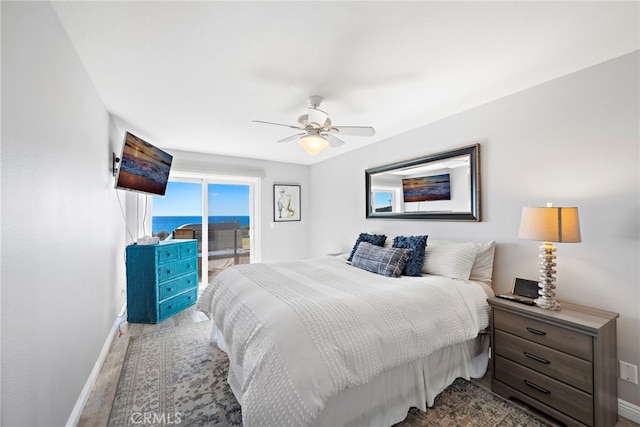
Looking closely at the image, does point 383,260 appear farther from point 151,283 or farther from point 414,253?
point 151,283

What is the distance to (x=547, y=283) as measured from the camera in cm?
184

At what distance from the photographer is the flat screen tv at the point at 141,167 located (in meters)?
2.71

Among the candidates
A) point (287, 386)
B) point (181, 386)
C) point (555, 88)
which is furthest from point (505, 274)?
point (181, 386)

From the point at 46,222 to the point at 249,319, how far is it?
118cm

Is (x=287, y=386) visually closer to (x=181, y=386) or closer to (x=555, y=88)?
(x=181, y=386)

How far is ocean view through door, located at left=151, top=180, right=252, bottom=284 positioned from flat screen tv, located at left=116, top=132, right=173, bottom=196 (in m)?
0.96

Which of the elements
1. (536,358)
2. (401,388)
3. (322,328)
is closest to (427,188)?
(536,358)

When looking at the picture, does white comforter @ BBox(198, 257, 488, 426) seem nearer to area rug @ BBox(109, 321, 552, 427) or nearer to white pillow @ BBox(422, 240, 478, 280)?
white pillow @ BBox(422, 240, 478, 280)

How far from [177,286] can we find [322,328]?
292cm

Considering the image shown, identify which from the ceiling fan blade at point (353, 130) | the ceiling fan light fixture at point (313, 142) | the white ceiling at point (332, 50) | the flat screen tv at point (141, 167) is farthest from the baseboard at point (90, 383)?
the ceiling fan blade at point (353, 130)

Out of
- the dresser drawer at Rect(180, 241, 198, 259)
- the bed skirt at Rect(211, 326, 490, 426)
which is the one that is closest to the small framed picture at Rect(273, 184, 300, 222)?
the dresser drawer at Rect(180, 241, 198, 259)

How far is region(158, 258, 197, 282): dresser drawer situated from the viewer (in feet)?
10.8

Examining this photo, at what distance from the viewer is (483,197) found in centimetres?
260

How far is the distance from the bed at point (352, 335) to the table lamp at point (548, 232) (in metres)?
0.44
